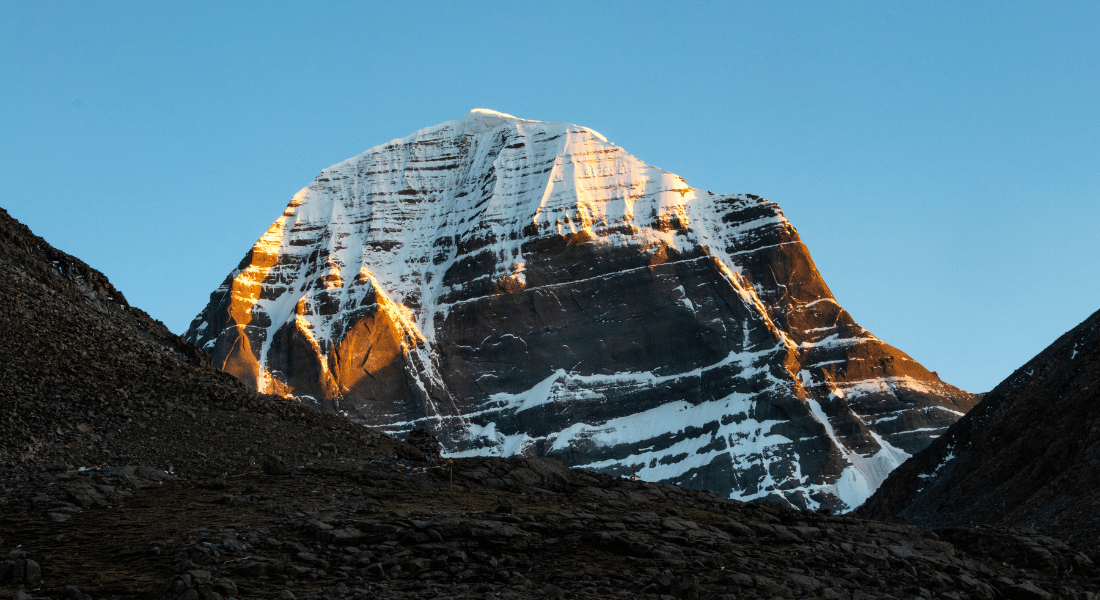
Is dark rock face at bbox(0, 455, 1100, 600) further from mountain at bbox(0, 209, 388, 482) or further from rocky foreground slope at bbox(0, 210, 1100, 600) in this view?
mountain at bbox(0, 209, 388, 482)

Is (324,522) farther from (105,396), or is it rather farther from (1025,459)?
(1025,459)

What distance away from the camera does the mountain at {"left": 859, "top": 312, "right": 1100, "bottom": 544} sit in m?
56.1

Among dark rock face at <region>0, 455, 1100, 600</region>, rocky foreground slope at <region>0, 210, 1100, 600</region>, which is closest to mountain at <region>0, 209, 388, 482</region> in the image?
rocky foreground slope at <region>0, 210, 1100, 600</region>

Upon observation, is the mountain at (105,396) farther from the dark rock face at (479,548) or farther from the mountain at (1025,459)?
the mountain at (1025,459)

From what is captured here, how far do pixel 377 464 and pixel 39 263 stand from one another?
2202 centimetres

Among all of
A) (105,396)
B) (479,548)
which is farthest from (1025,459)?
(105,396)

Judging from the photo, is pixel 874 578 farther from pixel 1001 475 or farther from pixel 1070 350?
pixel 1070 350

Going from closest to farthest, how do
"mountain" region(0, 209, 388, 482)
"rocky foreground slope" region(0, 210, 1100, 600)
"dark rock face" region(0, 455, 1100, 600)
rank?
"dark rock face" region(0, 455, 1100, 600), "rocky foreground slope" region(0, 210, 1100, 600), "mountain" region(0, 209, 388, 482)

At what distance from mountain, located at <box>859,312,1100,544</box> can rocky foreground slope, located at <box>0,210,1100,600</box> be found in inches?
685

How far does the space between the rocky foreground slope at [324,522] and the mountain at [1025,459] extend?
17.4 metres

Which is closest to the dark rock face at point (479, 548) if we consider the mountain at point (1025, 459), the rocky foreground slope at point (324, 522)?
the rocky foreground slope at point (324, 522)

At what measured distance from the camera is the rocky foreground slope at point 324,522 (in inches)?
1040

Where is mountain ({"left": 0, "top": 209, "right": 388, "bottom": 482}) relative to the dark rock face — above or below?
above

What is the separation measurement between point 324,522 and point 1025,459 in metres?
51.5
